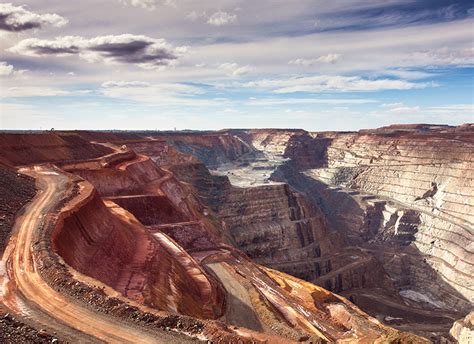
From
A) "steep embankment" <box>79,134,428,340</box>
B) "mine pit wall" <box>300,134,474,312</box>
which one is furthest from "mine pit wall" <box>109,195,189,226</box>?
"mine pit wall" <box>300,134,474,312</box>

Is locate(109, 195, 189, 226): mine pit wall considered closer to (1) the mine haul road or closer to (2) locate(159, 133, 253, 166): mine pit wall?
(1) the mine haul road

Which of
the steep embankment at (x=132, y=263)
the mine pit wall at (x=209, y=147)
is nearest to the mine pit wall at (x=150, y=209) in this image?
the steep embankment at (x=132, y=263)

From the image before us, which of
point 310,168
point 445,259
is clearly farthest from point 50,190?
point 310,168

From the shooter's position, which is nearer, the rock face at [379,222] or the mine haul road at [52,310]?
the mine haul road at [52,310]

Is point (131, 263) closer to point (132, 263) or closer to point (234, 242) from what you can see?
point (132, 263)

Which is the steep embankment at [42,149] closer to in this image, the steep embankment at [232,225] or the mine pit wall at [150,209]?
the steep embankment at [232,225]

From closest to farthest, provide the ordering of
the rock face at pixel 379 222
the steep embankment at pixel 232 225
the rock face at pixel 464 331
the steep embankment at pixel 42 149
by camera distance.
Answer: the steep embankment at pixel 232 225
the rock face at pixel 464 331
the steep embankment at pixel 42 149
the rock face at pixel 379 222
